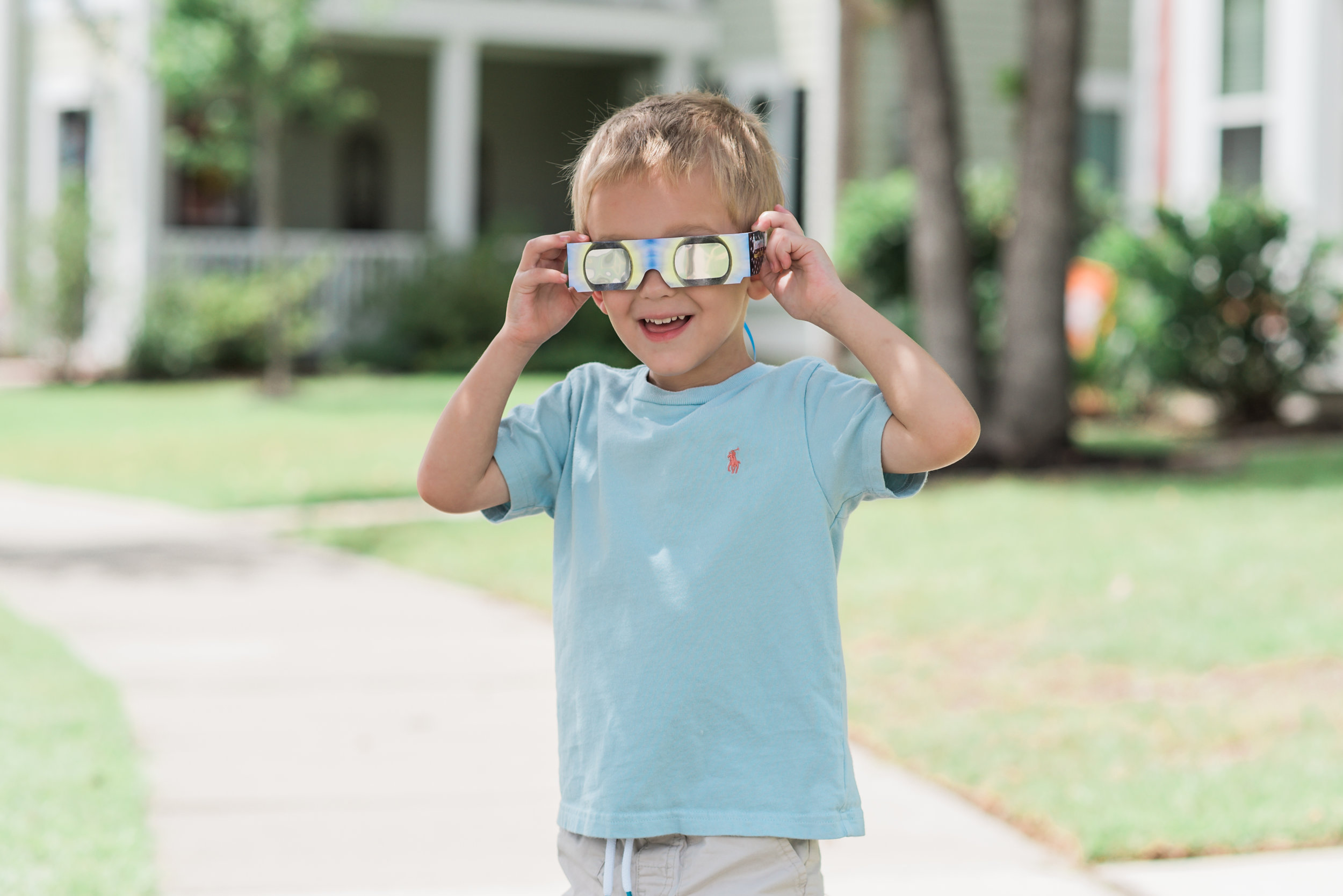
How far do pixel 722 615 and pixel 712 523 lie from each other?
0.12m

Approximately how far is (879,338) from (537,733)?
9.41 ft

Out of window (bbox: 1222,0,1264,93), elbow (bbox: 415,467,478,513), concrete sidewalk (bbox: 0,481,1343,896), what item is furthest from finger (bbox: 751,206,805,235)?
window (bbox: 1222,0,1264,93)

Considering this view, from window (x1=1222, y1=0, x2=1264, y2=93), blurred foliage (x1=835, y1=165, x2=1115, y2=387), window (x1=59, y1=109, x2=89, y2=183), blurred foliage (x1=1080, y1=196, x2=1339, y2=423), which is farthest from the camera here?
window (x1=59, y1=109, x2=89, y2=183)

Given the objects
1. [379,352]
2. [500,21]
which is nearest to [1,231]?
[379,352]

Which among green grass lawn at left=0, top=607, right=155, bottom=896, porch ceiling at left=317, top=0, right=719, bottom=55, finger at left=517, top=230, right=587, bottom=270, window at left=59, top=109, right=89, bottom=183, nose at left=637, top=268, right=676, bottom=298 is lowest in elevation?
green grass lawn at left=0, top=607, right=155, bottom=896

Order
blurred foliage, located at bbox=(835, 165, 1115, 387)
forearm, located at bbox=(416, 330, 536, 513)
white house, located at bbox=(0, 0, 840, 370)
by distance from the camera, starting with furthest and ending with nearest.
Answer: white house, located at bbox=(0, 0, 840, 370) < blurred foliage, located at bbox=(835, 165, 1115, 387) < forearm, located at bbox=(416, 330, 536, 513)

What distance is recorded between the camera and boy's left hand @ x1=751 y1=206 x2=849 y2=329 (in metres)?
2.19

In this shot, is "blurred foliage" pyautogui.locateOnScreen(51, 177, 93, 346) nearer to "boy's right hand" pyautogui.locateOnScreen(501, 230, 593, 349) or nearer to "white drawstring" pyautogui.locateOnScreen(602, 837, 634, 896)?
"boy's right hand" pyautogui.locateOnScreen(501, 230, 593, 349)

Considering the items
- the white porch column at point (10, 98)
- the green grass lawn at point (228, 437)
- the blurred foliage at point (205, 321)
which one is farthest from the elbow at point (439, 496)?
the white porch column at point (10, 98)

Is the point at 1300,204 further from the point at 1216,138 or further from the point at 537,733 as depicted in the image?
the point at 537,733

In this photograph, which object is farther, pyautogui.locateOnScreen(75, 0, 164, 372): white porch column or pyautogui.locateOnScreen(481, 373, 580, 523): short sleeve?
pyautogui.locateOnScreen(75, 0, 164, 372): white porch column

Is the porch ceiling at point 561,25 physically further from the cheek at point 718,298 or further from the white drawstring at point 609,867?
the white drawstring at point 609,867

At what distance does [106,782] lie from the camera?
4.18 metres

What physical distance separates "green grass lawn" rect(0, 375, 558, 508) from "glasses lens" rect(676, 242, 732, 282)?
24.3ft
